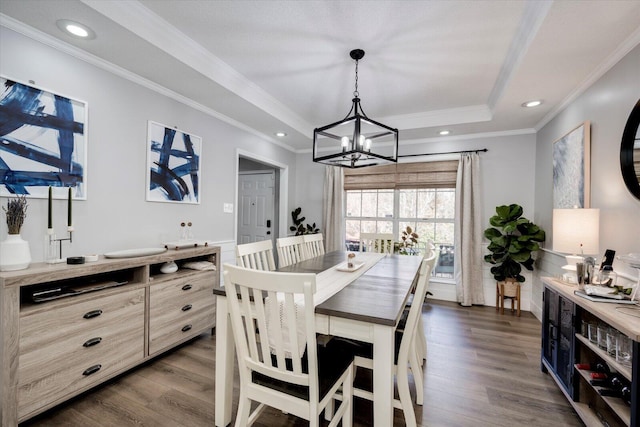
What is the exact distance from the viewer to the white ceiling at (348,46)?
180cm

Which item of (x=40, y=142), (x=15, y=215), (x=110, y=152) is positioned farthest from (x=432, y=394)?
(x=40, y=142)

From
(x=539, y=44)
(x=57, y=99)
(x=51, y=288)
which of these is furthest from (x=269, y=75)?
(x=51, y=288)

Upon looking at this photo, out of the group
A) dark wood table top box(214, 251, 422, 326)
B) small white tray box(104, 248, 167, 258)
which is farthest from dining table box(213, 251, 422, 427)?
small white tray box(104, 248, 167, 258)

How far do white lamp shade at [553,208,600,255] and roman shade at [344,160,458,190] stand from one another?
2.14 meters

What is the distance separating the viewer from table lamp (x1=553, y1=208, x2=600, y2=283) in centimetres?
197

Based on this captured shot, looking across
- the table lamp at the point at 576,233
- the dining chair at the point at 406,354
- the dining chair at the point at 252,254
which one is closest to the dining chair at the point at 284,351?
the dining chair at the point at 406,354

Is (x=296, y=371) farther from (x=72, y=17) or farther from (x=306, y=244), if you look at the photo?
(x=72, y=17)

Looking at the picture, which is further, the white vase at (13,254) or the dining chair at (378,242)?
the dining chair at (378,242)

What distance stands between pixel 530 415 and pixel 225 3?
3.30 metres

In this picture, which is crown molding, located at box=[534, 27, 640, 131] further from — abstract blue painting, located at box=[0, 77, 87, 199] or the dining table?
abstract blue painting, located at box=[0, 77, 87, 199]

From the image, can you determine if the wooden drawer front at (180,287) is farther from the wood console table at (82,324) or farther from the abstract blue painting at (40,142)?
the abstract blue painting at (40,142)

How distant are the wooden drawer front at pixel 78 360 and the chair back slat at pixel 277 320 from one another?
4.10 feet

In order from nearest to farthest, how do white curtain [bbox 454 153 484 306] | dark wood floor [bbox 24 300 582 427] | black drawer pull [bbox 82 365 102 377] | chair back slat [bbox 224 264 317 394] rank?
1. chair back slat [bbox 224 264 317 394]
2. dark wood floor [bbox 24 300 582 427]
3. black drawer pull [bbox 82 365 102 377]
4. white curtain [bbox 454 153 484 306]

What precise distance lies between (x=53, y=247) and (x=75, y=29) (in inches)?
58.6
